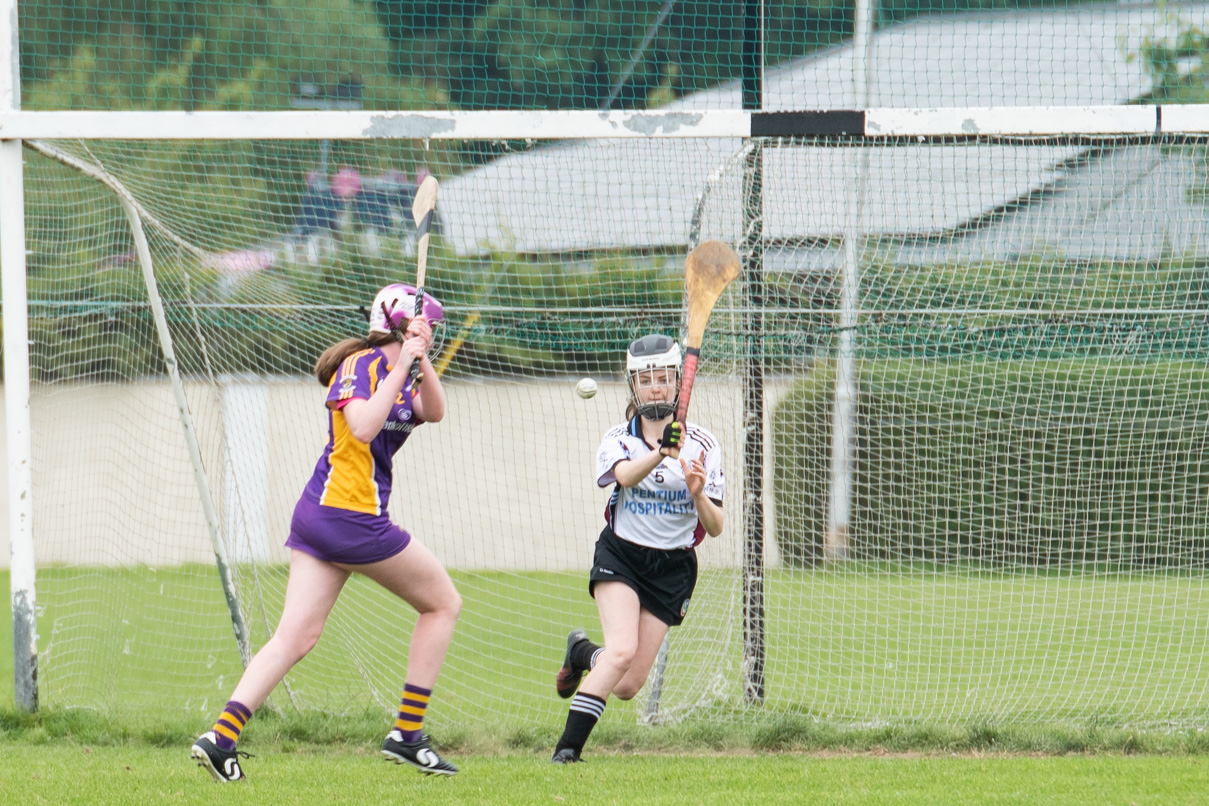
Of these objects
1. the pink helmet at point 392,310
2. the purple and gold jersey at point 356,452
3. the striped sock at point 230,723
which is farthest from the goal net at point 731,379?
the striped sock at point 230,723

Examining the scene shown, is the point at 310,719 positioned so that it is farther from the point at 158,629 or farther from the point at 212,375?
the point at 158,629

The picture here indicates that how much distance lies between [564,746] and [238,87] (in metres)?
13.7

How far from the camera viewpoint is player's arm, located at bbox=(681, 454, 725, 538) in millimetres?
4359

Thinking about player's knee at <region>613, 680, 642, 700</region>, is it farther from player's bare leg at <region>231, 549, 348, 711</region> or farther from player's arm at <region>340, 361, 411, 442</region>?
player's arm at <region>340, 361, 411, 442</region>

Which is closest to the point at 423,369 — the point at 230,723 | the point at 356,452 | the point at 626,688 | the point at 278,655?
the point at 356,452

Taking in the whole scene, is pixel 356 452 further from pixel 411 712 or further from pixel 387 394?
A: pixel 411 712

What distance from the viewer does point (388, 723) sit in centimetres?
558

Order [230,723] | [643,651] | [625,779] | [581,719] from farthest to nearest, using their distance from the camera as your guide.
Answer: [643,651]
[581,719]
[625,779]
[230,723]

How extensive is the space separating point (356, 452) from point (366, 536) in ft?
0.98

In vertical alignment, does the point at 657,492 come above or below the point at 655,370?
below

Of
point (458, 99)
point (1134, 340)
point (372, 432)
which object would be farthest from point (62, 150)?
point (458, 99)

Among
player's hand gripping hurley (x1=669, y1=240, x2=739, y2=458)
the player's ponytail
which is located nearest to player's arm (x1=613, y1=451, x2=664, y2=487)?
player's hand gripping hurley (x1=669, y1=240, x2=739, y2=458)

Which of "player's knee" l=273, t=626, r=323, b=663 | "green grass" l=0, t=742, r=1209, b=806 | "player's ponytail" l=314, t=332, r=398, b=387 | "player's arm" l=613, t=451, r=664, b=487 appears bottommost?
"green grass" l=0, t=742, r=1209, b=806

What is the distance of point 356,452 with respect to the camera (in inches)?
167
